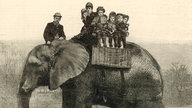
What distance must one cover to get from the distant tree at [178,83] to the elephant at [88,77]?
1.47 m

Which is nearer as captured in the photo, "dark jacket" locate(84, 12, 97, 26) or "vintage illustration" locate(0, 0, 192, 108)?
"vintage illustration" locate(0, 0, 192, 108)

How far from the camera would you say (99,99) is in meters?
5.37

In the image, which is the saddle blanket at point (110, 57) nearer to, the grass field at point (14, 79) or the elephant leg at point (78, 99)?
the elephant leg at point (78, 99)

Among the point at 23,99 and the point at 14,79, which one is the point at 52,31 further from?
the point at 14,79

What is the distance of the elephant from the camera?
5.23 meters

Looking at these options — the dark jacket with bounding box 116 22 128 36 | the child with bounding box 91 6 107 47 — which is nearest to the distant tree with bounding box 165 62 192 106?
the dark jacket with bounding box 116 22 128 36

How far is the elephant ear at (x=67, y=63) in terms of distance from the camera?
5.20 m

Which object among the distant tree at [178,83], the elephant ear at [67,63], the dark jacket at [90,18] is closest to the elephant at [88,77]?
the elephant ear at [67,63]

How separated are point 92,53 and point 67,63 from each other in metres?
0.25

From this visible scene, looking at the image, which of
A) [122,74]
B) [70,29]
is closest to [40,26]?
[70,29]

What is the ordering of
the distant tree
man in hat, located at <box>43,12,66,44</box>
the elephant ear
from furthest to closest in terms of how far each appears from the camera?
the distant tree → man in hat, located at <box>43,12,66,44</box> → the elephant ear

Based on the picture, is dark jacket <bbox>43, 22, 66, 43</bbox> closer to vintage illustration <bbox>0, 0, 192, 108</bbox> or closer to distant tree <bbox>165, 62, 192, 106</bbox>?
vintage illustration <bbox>0, 0, 192, 108</bbox>

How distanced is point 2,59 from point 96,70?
1.83 metres

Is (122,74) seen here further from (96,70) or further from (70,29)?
(70,29)
